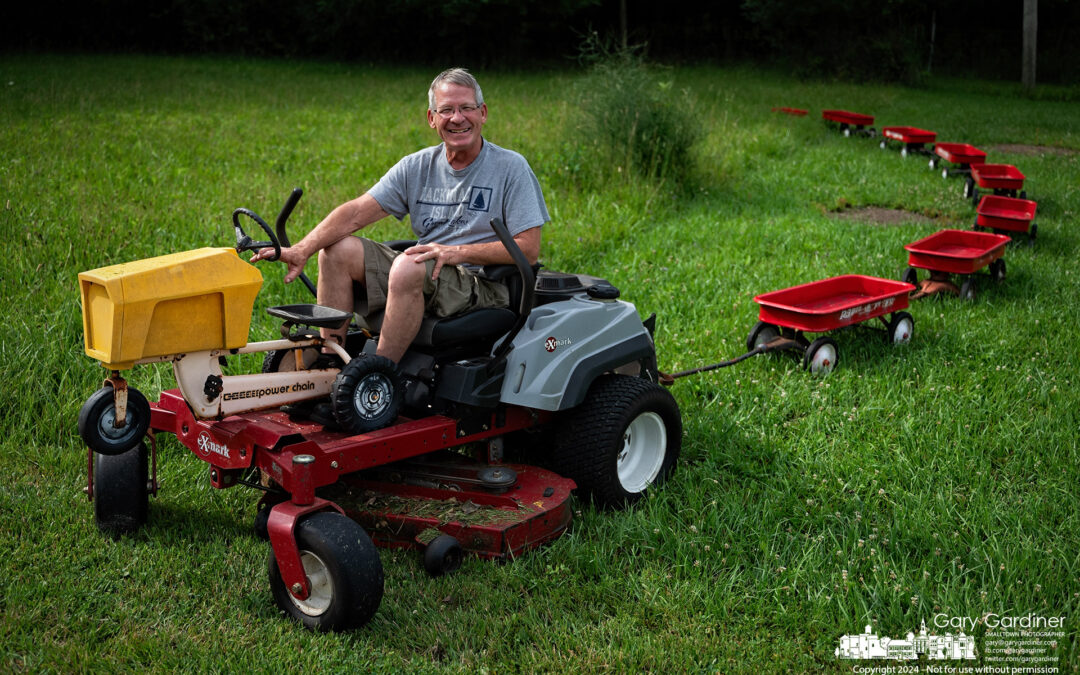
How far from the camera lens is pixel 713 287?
6.19m

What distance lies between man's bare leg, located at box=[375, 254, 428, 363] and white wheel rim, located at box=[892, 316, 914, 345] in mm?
3001

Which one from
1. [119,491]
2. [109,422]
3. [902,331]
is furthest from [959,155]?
[109,422]

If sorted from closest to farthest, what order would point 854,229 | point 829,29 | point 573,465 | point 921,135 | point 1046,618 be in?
point 1046,618 < point 573,465 < point 854,229 < point 921,135 < point 829,29

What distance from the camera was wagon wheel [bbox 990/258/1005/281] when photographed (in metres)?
6.35

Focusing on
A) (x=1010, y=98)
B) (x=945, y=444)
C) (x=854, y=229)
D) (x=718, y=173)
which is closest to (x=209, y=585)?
(x=945, y=444)

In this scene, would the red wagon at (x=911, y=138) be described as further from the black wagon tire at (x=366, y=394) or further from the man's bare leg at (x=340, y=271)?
the black wagon tire at (x=366, y=394)

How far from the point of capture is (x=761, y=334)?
17.3ft

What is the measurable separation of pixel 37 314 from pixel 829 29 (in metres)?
20.5

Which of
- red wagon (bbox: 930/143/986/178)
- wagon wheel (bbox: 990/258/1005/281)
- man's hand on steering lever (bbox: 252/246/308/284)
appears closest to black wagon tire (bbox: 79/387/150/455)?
man's hand on steering lever (bbox: 252/246/308/284)

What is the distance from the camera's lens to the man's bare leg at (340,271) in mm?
3527

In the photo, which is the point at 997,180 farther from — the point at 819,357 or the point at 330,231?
the point at 330,231

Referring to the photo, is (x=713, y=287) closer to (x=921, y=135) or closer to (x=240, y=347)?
(x=240, y=347)

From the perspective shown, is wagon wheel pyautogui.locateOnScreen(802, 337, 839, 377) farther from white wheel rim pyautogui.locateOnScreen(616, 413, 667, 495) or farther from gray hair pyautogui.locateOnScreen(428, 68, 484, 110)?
gray hair pyautogui.locateOnScreen(428, 68, 484, 110)

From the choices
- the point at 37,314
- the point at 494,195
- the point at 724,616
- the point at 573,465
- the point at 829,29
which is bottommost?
the point at 724,616
